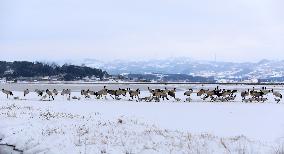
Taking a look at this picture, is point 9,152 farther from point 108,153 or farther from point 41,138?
point 108,153

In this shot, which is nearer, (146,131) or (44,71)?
(146,131)

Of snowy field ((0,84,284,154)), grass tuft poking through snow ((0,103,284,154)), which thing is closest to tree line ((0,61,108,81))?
snowy field ((0,84,284,154))

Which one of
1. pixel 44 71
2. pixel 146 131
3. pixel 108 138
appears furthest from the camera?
pixel 44 71

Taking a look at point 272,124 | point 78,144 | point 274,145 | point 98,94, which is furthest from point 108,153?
point 98,94

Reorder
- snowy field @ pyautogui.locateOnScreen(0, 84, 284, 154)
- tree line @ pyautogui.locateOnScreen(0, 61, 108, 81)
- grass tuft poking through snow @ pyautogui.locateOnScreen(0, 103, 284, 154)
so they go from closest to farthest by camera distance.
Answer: grass tuft poking through snow @ pyautogui.locateOnScreen(0, 103, 284, 154) < snowy field @ pyautogui.locateOnScreen(0, 84, 284, 154) < tree line @ pyautogui.locateOnScreen(0, 61, 108, 81)

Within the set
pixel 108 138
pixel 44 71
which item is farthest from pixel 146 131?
pixel 44 71

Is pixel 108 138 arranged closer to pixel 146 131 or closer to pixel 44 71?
pixel 146 131

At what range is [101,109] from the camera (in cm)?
3697

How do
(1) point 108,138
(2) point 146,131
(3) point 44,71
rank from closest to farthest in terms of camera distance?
(1) point 108,138, (2) point 146,131, (3) point 44,71

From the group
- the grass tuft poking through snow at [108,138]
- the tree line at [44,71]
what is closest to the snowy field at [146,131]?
the grass tuft poking through snow at [108,138]

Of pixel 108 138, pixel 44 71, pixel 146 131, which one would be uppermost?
pixel 44 71

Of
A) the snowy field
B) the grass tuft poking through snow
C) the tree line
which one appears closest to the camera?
the grass tuft poking through snow

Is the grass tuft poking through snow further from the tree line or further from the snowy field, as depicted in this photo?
the tree line

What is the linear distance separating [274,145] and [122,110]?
1624cm
